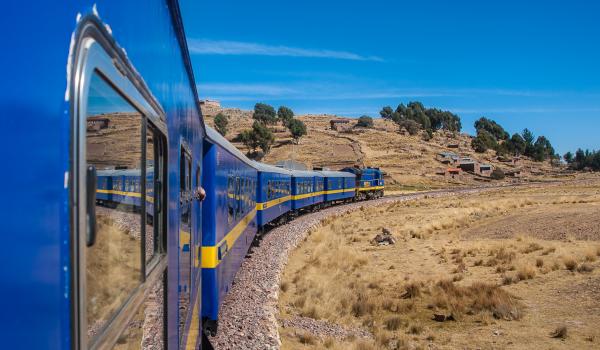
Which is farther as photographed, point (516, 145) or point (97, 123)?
point (516, 145)

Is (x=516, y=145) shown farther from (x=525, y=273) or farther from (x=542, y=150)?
(x=525, y=273)

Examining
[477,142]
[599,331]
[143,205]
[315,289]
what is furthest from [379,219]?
[477,142]

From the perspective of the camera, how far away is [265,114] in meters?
147

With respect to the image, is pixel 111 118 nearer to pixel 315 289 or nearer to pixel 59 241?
pixel 59 241

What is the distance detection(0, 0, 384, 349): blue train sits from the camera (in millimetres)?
1117

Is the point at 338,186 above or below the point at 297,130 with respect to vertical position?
below

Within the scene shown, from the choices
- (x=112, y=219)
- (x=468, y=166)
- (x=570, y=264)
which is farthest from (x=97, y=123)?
(x=468, y=166)

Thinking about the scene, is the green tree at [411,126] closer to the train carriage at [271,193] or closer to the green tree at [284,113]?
the green tree at [284,113]

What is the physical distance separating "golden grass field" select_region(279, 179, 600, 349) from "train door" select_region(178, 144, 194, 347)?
20.5 feet

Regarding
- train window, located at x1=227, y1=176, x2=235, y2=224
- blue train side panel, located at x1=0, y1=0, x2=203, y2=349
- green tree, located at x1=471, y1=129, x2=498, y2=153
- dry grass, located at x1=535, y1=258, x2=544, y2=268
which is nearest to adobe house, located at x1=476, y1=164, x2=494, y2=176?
green tree, located at x1=471, y1=129, x2=498, y2=153

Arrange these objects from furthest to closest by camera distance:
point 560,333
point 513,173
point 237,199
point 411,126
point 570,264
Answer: point 411,126 → point 513,173 → point 570,264 → point 560,333 → point 237,199

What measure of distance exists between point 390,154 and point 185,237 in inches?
4356

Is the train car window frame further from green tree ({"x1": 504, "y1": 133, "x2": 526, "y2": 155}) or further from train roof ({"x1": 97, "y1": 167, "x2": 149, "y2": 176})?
green tree ({"x1": 504, "y1": 133, "x2": 526, "y2": 155})

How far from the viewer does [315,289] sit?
15.5m
